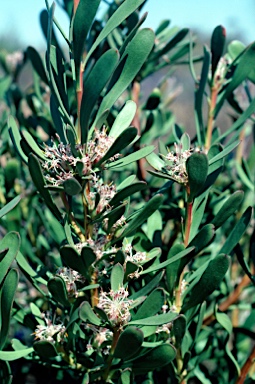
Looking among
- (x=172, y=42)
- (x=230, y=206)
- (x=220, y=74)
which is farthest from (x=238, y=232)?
(x=172, y=42)

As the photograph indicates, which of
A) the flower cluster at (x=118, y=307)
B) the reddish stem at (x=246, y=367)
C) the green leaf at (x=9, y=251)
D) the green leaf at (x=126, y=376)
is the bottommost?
the reddish stem at (x=246, y=367)

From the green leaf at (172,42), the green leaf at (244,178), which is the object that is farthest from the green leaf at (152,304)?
the green leaf at (172,42)

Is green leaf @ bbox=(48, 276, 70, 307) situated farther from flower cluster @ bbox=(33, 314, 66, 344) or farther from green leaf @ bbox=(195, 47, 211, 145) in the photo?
green leaf @ bbox=(195, 47, 211, 145)

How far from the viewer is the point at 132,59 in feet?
1.87

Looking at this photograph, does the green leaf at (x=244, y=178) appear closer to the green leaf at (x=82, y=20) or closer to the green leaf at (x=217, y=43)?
the green leaf at (x=217, y=43)

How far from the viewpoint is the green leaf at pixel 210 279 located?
58 cm

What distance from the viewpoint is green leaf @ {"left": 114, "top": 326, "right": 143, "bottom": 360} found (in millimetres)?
506

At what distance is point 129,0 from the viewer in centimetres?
55

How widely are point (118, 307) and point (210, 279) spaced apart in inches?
4.5

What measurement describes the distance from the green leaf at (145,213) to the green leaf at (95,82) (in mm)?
101

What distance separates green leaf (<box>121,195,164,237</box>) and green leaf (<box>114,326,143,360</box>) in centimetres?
12

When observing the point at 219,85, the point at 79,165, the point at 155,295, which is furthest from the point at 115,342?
the point at 219,85

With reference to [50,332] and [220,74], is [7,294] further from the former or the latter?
[220,74]

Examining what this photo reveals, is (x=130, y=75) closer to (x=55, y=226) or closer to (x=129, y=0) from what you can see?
(x=129, y=0)
